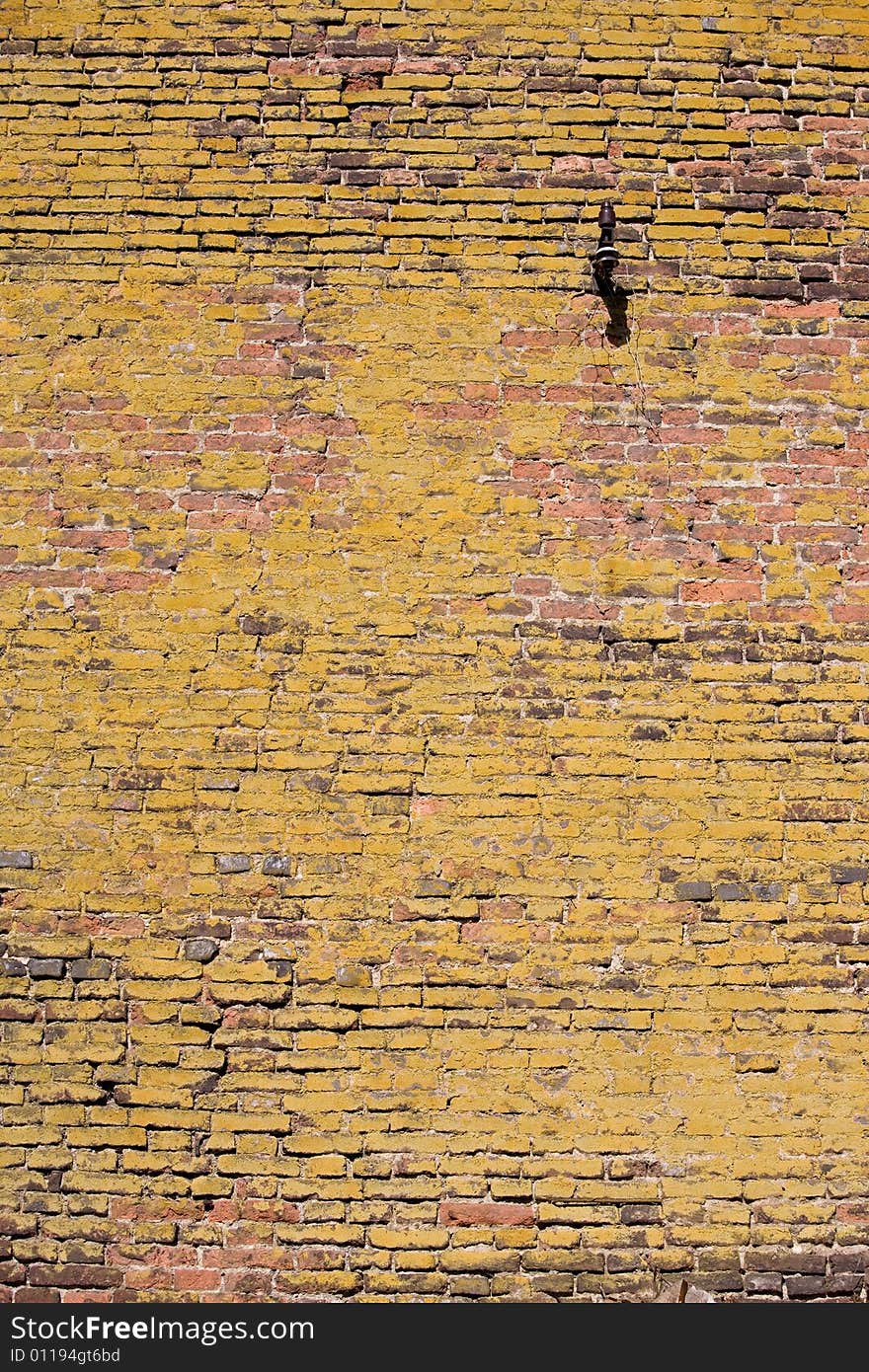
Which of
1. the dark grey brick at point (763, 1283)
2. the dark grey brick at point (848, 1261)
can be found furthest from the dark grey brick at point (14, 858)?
the dark grey brick at point (848, 1261)

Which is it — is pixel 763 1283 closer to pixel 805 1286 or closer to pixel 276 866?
pixel 805 1286

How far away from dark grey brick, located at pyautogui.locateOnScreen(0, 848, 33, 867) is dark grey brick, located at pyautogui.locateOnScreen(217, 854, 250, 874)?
25.6 inches

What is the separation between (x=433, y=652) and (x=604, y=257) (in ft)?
5.25

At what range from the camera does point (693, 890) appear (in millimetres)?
3865

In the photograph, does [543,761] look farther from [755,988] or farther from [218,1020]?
[218,1020]

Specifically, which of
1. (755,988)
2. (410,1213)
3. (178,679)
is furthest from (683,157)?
(410,1213)

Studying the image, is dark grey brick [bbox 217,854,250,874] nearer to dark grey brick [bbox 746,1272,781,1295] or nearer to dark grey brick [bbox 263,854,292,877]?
dark grey brick [bbox 263,854,292,877]

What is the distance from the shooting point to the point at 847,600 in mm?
4098

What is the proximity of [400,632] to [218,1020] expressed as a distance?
1.44 meters

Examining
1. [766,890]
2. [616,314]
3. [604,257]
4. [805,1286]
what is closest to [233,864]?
[766,890]

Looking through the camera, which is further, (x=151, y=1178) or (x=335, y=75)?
(x=335, y=75)

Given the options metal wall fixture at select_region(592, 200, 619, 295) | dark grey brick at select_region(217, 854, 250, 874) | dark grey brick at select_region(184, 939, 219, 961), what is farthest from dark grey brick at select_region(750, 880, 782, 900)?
metal wall fixture at select_region(592, 200, 619, 295)

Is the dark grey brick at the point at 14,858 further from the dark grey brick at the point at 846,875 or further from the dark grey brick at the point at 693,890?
the dark grey brick at the point at 846,875

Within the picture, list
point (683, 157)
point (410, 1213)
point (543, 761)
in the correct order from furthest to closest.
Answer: point (683, 157) → point (543, 761) → point (410, 1213)
